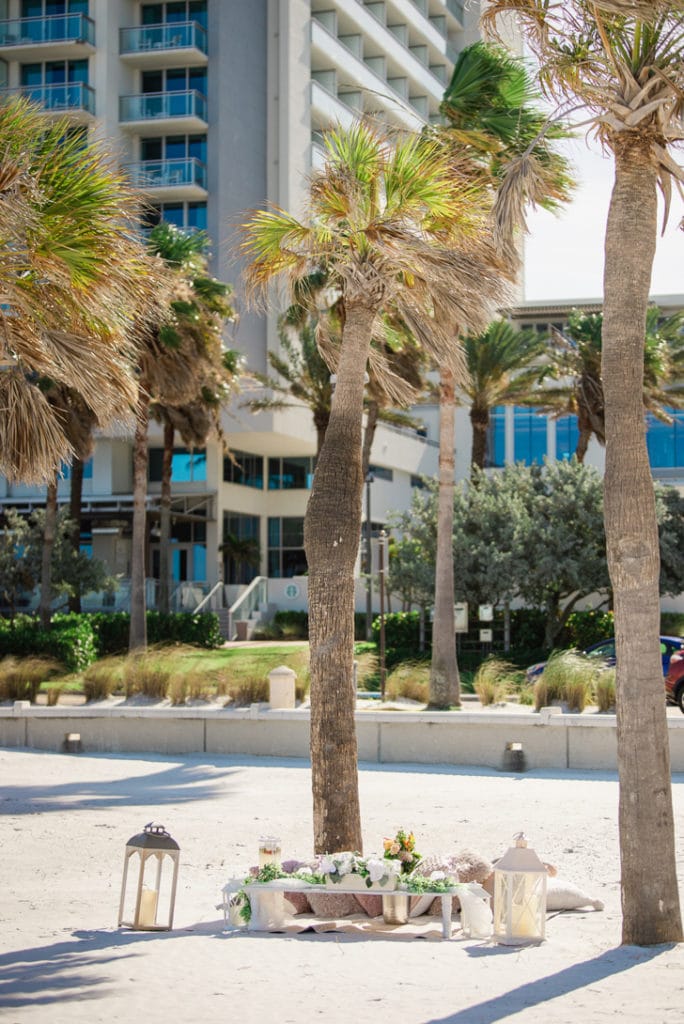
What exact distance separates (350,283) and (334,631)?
10.6ft

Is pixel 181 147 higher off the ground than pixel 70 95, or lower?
lower

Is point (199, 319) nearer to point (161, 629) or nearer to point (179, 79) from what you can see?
point (161, 629)

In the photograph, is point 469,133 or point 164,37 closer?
point 469,133

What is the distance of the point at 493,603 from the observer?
35.3 meters

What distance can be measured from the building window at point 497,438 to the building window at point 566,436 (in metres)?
2.75

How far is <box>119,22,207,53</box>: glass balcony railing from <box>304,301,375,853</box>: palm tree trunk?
4224cm

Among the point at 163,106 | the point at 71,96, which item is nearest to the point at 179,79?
the point at 163,106

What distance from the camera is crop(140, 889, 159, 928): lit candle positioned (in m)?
9.10

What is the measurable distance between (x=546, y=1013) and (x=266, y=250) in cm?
781

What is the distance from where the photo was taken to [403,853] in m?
9.39

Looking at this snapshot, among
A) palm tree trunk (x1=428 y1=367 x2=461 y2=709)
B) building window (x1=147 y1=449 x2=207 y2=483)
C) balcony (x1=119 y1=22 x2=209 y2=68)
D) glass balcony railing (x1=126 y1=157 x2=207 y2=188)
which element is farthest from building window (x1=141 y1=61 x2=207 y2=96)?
palm tree trunk (x1=428 y1=367 x2=461 y2=709)

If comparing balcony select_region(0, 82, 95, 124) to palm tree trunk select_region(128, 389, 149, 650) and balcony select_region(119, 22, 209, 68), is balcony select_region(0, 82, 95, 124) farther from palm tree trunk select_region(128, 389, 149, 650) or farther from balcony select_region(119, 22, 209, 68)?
palm tree trunk select_region(128, 389, 149, 650)

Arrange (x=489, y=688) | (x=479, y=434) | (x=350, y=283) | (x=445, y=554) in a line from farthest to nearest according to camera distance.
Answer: (x=479, y=434) < (x=445, y=554) < (x=489, y=688) < (x=350, y=283)

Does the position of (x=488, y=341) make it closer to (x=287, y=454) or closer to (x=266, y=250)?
(x=287, y=454)
